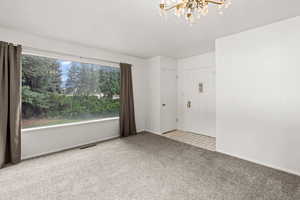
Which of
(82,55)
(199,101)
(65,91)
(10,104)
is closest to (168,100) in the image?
(199,101)

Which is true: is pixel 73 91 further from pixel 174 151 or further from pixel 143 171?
pixel 174 151

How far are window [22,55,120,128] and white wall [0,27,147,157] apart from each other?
0.87 ft

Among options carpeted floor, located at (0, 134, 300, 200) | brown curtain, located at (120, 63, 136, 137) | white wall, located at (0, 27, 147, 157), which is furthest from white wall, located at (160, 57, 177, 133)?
carpeted floor, located at (0, 134, 300, 200)

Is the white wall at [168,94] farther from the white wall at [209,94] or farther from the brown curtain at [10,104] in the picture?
the brown curtain at [10,104]

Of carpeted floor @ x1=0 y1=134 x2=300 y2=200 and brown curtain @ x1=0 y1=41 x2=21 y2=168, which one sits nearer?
carpeted floor @ x1=0 y1=134 x2=300 y2=200

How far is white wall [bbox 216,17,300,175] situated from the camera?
2.19 meters

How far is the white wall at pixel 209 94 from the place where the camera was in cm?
400

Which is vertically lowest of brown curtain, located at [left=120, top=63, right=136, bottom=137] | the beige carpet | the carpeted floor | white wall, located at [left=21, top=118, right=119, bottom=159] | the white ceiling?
the carpeted floor

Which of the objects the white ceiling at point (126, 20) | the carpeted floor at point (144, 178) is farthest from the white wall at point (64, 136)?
the white ceiling at point (126, 20)

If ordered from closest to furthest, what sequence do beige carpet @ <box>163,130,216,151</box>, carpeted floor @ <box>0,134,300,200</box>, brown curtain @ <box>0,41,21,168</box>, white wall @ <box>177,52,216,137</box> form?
carpeted floor @ <box>0,134,300,200</box> < brown curtain @ <box>0,41,21,168</box> < beige carpet @ <box>163,130,216,151</box> < white wall @ <box>177,52,216,137</box>

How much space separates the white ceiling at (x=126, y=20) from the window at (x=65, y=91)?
68 centimetres

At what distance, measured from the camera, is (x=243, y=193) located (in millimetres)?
1737

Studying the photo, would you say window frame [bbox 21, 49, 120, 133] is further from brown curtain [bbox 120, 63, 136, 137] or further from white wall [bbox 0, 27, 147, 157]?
brown curtain [bbox 120, 63, 136, 137]

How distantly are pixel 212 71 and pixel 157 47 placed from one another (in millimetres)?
1762
